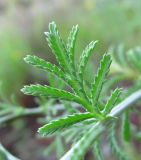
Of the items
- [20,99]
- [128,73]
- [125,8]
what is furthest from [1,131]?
[128,73]

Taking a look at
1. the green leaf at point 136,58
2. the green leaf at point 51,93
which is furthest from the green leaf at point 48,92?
the green leaf at point 136,58

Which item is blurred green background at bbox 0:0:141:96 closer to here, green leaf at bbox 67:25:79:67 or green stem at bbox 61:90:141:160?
green stem at bbox 61:90:141:160

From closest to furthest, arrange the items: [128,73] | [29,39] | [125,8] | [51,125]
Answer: [51,125], [128,73], [125,8], [29,39]

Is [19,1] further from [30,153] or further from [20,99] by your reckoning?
[30,153]

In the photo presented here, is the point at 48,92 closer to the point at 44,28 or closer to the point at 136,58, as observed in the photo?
the point at 136,58

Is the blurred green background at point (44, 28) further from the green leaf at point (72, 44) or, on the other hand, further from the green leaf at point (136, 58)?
the green leaf at point (72, 44)
